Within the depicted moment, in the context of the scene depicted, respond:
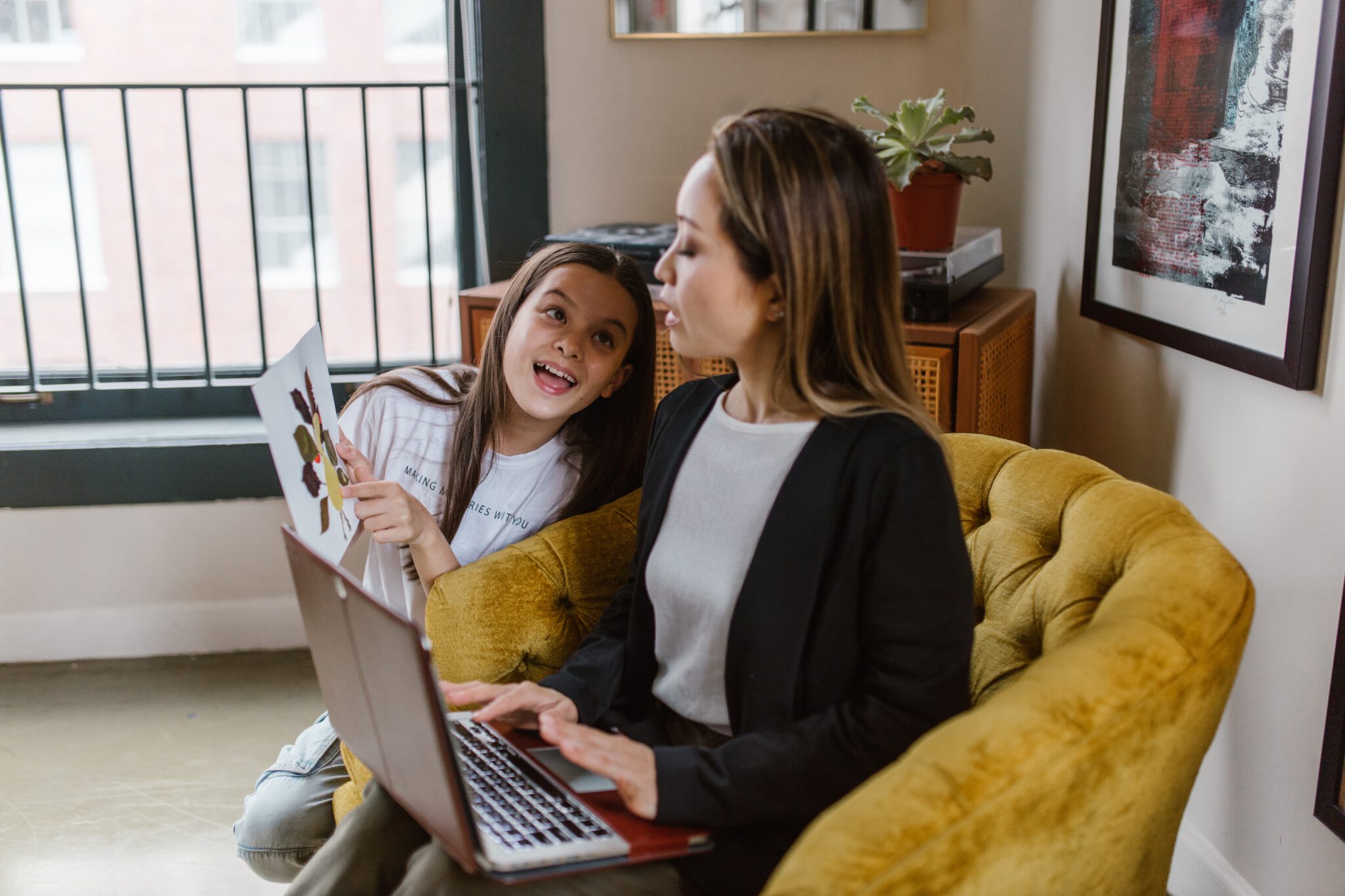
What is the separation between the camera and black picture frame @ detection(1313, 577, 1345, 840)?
4.07 feet

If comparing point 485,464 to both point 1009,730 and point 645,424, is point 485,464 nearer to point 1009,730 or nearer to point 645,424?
point 645,424

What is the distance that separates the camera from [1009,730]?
0.89m

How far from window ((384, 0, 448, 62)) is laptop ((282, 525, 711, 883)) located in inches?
82.4

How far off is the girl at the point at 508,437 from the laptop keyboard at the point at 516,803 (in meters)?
0.45

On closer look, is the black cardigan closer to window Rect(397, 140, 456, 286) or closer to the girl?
the girl

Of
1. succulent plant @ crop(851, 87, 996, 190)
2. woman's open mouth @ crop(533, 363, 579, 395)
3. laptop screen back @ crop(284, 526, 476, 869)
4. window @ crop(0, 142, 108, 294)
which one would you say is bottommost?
laptop screen back @ crop(284, 526, 476, 869)

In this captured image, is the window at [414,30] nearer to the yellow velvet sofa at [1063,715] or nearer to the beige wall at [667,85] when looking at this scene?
the beige wall at [667,85]

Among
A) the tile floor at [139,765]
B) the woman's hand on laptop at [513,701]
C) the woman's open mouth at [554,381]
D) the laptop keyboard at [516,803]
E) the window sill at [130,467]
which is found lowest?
the tile floor at [139,765]

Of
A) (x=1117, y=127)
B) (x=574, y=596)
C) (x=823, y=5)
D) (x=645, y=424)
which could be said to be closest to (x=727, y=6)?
(x=823, y=5)

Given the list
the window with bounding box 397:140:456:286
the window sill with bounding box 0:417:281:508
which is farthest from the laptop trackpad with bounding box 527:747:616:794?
the window with bounding box 397:140:456:286

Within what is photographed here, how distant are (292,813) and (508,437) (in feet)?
2.03


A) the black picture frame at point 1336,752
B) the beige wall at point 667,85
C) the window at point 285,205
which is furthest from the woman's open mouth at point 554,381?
the window at point 285,205

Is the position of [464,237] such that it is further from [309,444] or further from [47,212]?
[309,444]

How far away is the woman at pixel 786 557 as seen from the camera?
3.19 feet
